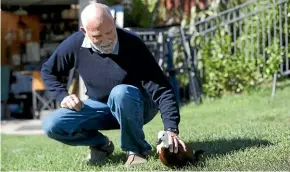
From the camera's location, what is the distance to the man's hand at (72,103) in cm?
467

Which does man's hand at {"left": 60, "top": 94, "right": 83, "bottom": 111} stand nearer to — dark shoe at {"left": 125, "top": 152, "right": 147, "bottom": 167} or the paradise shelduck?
dark shoe at {"left": 125, "top": 152, "right": 147, "bottom": 167}

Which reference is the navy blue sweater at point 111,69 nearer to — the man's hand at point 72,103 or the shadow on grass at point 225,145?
the man's hand at point 72,103

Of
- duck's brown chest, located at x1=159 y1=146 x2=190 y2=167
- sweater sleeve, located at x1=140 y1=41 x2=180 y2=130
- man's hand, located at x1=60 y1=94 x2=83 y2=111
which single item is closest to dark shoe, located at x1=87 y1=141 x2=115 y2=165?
man's hand, located at x1=60 y1=94 x2=83 y2=111

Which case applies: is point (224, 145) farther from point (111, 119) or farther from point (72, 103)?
point (72, 103)

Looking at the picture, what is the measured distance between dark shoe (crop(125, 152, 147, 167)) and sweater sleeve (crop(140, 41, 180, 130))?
425mm

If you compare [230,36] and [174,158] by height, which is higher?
[230,36]

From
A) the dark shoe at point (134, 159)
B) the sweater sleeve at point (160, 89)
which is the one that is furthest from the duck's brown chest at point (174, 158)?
the dark shoe at point (134, 159)

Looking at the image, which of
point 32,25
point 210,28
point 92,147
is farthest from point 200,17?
point 92,147

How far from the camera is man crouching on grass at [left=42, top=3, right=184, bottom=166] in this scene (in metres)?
4.55

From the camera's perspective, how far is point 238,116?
25.5 ft

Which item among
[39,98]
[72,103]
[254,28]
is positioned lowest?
[39,98]

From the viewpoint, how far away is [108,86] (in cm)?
479

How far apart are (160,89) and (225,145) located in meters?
0.84

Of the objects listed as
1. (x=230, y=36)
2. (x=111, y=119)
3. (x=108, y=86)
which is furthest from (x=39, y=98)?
(x=108, y=86)
